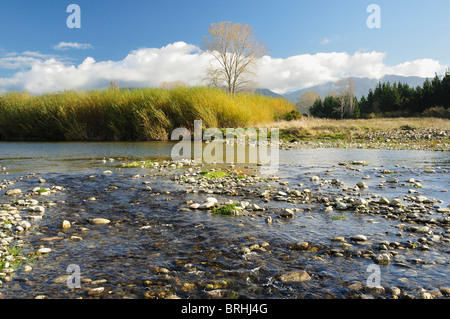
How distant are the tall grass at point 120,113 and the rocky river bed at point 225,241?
18141 millimetres

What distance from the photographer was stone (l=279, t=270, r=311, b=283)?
3.35 metres

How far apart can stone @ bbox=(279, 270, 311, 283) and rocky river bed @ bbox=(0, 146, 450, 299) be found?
0.01m

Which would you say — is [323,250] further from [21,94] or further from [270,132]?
[21,94]

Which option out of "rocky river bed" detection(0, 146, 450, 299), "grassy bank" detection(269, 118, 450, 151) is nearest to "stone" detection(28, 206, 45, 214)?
"rocky river bed" detection(0, 146, 450, 299)

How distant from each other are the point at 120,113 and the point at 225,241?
25159 millimetres

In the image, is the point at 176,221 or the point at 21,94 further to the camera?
the point at 21,94

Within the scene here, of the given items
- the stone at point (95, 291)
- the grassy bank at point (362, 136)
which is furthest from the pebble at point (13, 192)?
the grassy bank at point (362, 136)

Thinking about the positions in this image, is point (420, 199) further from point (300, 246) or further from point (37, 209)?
point (37, 209)

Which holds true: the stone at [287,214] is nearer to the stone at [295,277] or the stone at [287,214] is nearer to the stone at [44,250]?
the stone at [295,277]

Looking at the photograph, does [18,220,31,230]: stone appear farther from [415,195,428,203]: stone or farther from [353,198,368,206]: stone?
[415,195,428,203]: stone

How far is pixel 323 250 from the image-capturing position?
414 centimetres

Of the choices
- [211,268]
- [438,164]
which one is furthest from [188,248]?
[438,164]
